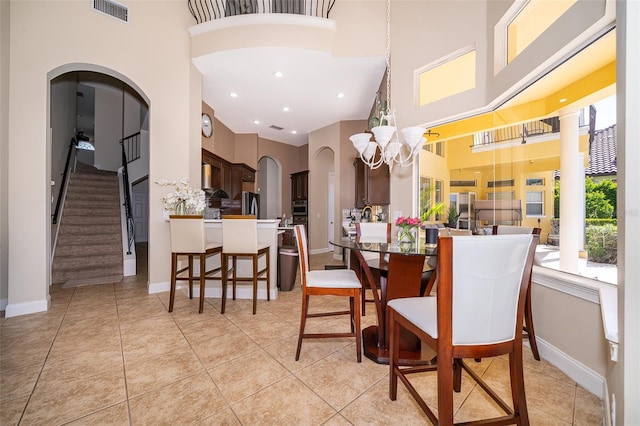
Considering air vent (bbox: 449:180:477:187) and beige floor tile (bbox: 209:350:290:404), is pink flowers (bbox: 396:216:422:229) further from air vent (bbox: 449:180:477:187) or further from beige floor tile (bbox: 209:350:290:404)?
air vent (bbox: 449:180:477:187)

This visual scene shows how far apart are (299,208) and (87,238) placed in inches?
179

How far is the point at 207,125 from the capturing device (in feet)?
17.5

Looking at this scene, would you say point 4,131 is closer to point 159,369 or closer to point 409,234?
point 159,369

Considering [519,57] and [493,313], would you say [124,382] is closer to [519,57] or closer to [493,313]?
[493,313]

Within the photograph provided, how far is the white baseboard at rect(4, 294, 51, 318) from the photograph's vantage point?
8.82 ft

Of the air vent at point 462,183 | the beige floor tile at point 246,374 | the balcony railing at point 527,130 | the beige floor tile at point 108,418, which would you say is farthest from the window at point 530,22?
the beige floor tile at point 108,418

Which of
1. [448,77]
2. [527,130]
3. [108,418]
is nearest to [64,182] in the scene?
[108,418]

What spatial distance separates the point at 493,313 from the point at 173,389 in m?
1.91

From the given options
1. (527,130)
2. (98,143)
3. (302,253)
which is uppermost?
(98,143)

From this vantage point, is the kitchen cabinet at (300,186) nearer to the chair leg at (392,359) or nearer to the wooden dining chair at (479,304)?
the chair leg at (392,359)

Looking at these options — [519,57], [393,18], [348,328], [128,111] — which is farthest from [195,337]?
[128,111]

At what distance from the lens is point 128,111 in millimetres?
7422

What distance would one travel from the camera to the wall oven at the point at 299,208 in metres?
7.15

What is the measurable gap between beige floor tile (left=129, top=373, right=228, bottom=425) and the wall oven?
555 centimetres
